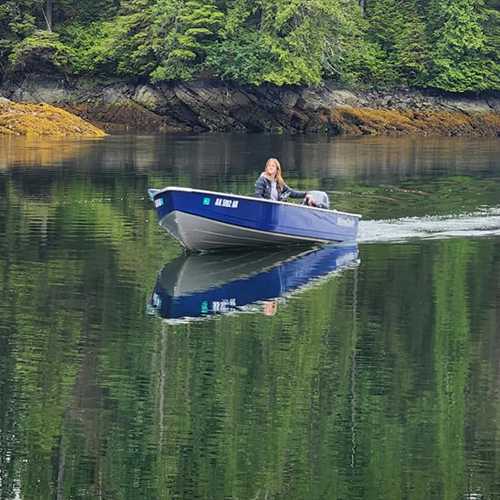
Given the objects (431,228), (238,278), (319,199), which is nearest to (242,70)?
(431,228)

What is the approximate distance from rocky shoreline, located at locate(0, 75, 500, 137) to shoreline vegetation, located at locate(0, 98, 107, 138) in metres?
7.12

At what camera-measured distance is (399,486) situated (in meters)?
10.9

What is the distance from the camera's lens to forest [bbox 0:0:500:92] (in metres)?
71.2

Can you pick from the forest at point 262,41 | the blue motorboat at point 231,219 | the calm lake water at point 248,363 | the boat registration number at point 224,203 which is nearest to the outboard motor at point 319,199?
the blue motorboat at point 231,219

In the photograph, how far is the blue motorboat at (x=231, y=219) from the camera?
23500mm

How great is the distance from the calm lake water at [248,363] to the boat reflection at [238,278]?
61mm

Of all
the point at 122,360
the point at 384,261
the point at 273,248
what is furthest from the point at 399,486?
the point at 273,248

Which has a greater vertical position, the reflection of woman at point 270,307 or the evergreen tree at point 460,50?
the evergreen tree at point 460,50

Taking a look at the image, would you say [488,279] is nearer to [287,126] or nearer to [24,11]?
[287,126]

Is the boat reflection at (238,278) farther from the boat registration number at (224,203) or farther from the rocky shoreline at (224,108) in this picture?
the rocky shoreline at (224,108)

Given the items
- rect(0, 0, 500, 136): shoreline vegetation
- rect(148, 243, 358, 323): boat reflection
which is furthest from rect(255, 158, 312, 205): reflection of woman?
rect(0, 0, 500, 136): shoreline vegetation

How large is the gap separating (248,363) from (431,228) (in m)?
13.6

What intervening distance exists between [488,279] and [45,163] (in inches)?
990

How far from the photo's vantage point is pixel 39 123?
62.0 metres
